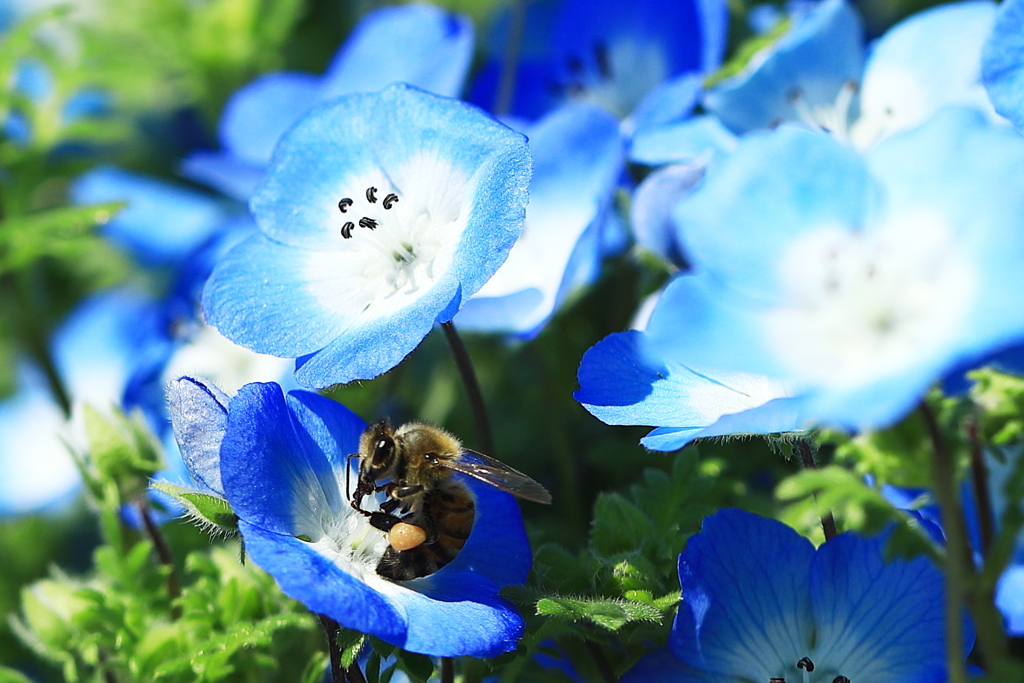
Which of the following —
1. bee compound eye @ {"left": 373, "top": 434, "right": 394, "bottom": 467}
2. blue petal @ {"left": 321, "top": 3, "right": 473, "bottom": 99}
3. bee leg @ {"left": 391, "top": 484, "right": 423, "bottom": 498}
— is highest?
blue petal @ {"left": 321, "top": 3, "right": 473, "bottom": 99}

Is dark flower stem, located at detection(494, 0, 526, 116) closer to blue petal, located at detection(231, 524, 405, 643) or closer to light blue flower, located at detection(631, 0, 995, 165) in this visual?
light blue flower, located at detection(631, 0, 995, 165)

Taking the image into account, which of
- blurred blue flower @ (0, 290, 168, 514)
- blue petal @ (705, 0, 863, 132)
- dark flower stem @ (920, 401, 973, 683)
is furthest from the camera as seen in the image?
blurred blue flower @ (0, 290, 168, 514)

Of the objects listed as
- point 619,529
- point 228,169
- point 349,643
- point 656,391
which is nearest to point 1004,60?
point 656,391

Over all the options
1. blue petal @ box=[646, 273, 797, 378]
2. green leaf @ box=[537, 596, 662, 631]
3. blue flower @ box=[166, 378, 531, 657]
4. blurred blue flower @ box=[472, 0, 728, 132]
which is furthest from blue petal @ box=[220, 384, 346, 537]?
blurred blue flower @ box=[472, 0, 728, 132]

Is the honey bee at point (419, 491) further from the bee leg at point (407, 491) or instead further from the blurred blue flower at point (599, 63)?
the blurred blue flower at point (599, 63)

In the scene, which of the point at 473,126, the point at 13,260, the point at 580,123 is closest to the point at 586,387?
the point at 473,126

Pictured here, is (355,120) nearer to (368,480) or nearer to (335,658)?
(368,480)

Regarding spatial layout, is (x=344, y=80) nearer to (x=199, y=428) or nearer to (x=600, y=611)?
(x=199, y=428)
